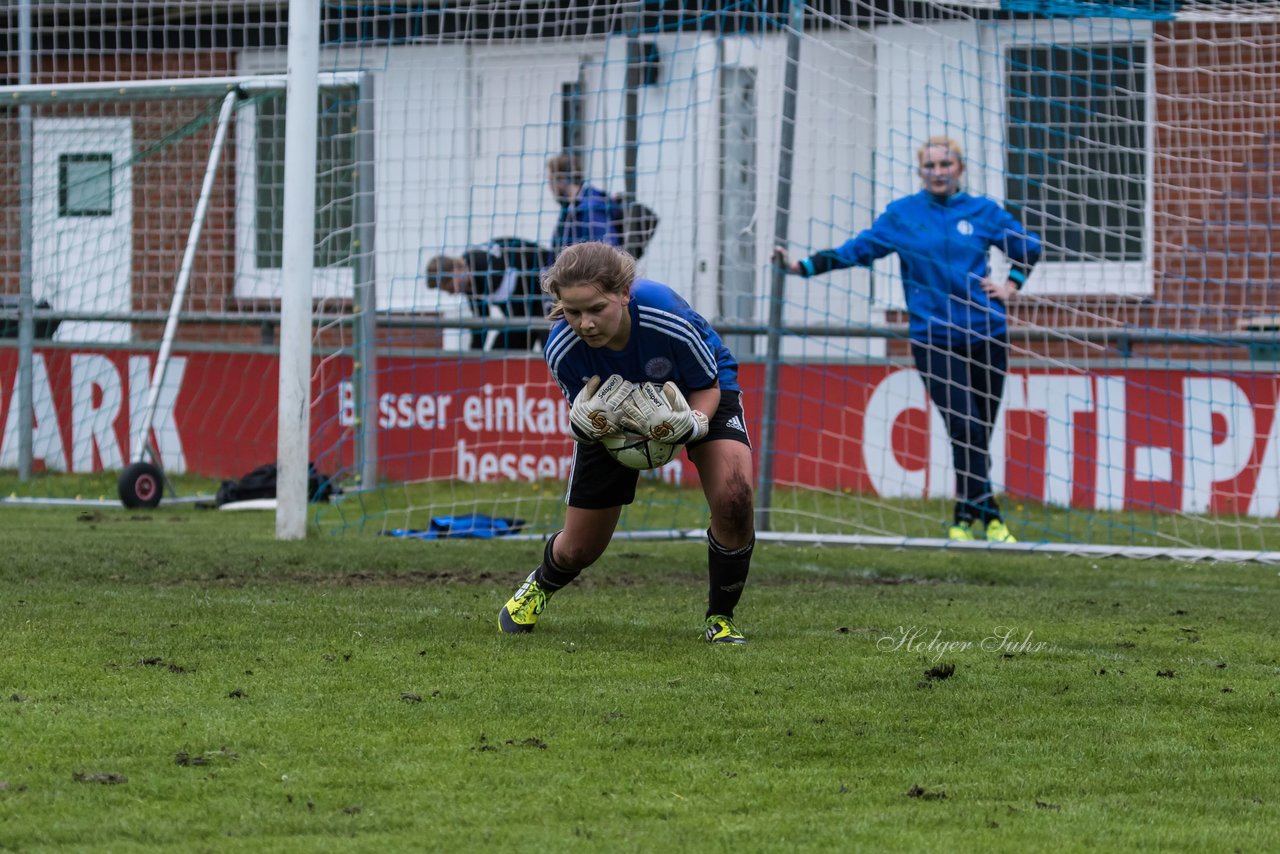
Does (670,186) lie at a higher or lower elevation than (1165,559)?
higher

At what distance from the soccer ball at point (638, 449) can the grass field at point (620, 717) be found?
639 millimetres

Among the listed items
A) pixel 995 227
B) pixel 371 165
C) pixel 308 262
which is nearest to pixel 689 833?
pixel 308 262

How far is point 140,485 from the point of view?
1073cm

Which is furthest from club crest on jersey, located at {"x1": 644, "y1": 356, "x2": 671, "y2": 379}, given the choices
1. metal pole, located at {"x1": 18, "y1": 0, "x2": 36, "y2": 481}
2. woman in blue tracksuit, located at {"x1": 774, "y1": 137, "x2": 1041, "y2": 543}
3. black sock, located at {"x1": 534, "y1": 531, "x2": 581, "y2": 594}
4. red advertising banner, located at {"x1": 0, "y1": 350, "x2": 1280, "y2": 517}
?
metal pole, located at {"x1": 18, "y1": 0, "x2": 36, "y2": 481}

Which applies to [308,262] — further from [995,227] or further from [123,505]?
[995,227]

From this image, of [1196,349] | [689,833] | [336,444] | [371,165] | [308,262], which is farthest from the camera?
[1196,349]

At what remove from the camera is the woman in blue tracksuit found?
31.2ft

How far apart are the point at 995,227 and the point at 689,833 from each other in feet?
21.9

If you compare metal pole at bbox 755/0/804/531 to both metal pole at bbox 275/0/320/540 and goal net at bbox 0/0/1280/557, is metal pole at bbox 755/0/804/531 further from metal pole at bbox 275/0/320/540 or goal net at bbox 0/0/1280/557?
metal pole at bbox 275/0/320/540

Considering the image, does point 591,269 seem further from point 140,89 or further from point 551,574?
point 140,89

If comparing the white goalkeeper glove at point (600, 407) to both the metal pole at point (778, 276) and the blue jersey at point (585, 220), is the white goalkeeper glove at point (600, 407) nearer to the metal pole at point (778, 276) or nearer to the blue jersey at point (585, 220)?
the metal pole at point (778, 276)

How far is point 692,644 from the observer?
227 inches

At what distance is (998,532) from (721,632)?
153 inches

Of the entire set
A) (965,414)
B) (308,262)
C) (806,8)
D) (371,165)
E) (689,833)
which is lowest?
(689,833)
